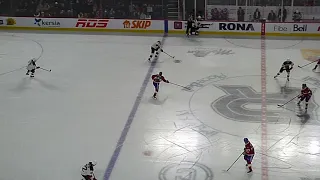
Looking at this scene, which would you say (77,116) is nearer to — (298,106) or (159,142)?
(159,142)

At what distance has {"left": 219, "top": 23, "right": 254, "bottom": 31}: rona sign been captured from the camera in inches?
848

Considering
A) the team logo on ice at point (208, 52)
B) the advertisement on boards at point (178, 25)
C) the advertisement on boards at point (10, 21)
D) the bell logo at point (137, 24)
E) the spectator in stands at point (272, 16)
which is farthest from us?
the advertisement on boards at point (10, 21)

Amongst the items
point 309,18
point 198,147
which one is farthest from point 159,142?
point 309,18

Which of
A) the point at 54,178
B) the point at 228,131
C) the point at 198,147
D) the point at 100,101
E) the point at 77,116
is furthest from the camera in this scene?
the point at 100,101

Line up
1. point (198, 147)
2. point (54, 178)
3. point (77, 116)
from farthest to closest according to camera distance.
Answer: point (77, 116) < point (198, 147) < point (54, 178)

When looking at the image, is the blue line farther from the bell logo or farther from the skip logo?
the skip logo

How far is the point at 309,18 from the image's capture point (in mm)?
21500

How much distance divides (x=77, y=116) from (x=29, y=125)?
1282 mm

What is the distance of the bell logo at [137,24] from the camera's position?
2220 cm

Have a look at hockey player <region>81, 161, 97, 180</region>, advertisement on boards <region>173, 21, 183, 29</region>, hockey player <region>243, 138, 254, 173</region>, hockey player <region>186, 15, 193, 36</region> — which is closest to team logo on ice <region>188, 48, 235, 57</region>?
hockey player <region>186, 15, 193, 36</region>

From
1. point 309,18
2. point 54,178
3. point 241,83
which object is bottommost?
point 54,178

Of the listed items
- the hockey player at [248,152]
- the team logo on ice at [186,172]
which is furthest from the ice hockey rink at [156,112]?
the hockey player at [248,152]

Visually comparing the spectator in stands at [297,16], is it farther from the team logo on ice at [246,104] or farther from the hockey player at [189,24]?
the team logo on ice at [246,104]

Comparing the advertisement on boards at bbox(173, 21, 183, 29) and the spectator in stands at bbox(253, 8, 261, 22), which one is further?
the advertisement on boards at bbox(173, 21, 183, 29)
